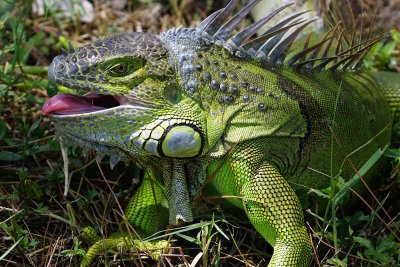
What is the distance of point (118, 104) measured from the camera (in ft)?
12.3

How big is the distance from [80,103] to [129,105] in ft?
1.09

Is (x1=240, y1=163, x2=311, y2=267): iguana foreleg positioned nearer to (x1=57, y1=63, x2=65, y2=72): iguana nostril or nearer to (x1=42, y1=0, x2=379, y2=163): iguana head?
(x1=42, y1=0, x2=379, y2=163): iguana head

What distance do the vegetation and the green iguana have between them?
0.76 feet

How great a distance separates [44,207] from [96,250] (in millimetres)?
608

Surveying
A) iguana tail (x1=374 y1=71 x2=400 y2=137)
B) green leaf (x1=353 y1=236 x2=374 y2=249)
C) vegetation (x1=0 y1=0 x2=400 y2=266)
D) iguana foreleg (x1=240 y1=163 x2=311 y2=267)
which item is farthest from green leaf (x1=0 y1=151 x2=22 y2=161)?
iguana tail (x1=374 y1=71 x2=400 y2=137)

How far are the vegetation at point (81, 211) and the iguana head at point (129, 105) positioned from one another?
333 millimetres

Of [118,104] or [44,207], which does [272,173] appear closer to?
[118,104]

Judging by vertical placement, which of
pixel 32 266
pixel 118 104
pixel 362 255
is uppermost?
pixel 118 104

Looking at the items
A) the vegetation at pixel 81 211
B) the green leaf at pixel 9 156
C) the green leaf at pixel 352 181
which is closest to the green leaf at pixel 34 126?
the vegetation at pixel 81 211

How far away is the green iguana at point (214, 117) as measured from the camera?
142 inches

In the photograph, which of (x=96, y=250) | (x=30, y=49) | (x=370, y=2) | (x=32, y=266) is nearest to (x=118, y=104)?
(x=96, y=250)

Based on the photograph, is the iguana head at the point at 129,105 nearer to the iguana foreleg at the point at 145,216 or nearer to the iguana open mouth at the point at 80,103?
the iguana open mouth at the point at 80,103

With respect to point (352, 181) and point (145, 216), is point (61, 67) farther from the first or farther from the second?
point (352, 181)

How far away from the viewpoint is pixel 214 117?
3680 mm
